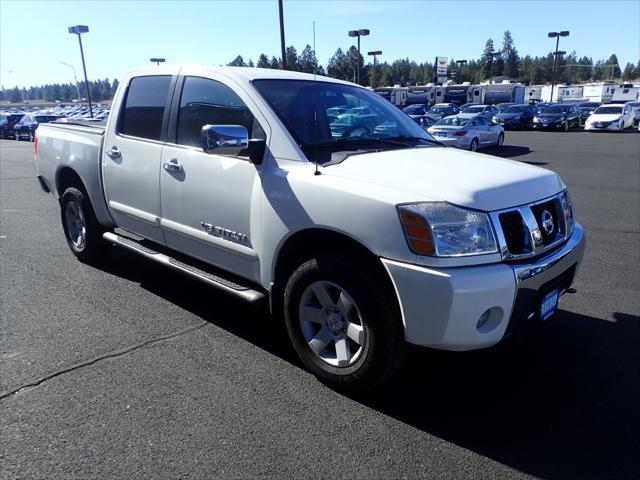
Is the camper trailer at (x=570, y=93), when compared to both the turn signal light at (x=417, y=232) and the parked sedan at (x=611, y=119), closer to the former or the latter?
the parked sedan at (x=611, y=119)

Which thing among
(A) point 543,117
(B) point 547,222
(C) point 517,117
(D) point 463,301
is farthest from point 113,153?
(C) point 517,117

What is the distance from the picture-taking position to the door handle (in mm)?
3896

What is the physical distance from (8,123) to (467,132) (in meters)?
29.7

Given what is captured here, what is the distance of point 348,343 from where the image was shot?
124 inches

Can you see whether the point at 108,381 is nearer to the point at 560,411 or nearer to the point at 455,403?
the point at 455,403

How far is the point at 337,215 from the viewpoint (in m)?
2.88

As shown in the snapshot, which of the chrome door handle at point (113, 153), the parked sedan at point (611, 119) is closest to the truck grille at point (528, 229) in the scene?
the chrome door handle at point (113, 153)

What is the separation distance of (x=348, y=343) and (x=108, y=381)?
1572mm

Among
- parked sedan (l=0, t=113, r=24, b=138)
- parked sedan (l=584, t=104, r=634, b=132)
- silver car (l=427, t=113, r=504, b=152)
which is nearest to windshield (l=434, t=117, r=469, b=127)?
silver car (l=427, t=113, r=504, b=152)

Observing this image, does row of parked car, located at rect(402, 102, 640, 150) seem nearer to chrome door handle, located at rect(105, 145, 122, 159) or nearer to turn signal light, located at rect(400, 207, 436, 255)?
chrome door handle, located at rect(105, 145, 122, 159)

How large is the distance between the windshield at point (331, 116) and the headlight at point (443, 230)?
105 centimetres

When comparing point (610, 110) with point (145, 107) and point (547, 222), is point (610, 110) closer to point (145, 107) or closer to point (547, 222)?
point (547, 222)

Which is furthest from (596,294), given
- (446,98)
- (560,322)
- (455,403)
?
(446,98)

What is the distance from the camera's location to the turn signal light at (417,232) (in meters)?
2.60
